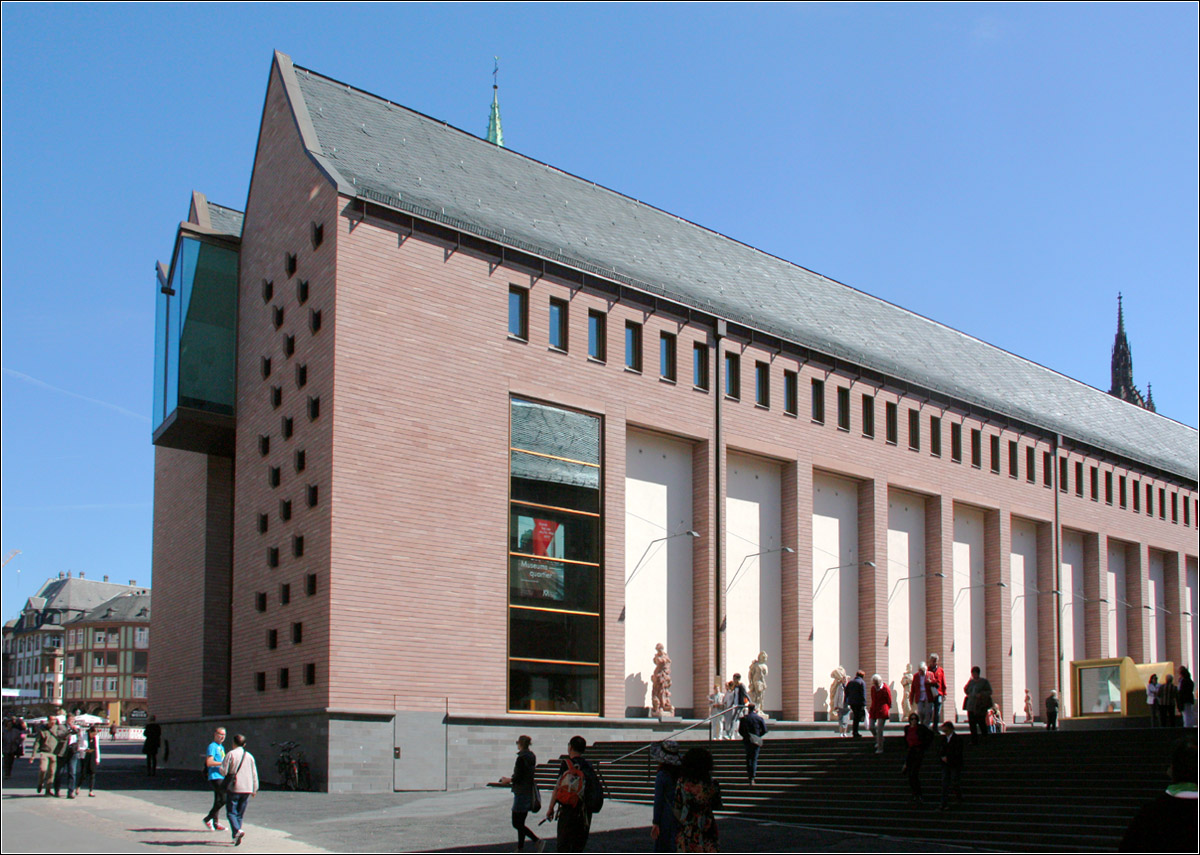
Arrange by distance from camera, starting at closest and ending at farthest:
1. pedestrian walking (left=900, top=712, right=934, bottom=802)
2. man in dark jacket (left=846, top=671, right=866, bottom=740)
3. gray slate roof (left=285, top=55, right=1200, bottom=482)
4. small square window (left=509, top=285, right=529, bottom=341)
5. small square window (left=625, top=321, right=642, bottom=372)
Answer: pedestrian walking (left=900, top=712, right=934, bottom=802), man in dark jacket (left=846, top=671, right=866, bottom=740), small square window (left=509, top=285, right=529, bottom=341), gray slate roof (left=285, top=55, right=1200, bottom=482), small square window (left=625, top=321, right=642, bottom=372)

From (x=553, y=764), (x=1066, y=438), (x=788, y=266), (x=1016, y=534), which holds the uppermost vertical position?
(x=788, y=266)

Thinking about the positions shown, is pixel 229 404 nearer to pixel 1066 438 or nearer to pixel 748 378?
pixel 748 378

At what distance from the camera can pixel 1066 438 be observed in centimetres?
5156

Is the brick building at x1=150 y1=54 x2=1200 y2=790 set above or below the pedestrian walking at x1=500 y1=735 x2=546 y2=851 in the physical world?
above

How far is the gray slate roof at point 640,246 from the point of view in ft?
109

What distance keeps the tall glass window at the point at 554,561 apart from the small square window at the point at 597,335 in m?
1.95

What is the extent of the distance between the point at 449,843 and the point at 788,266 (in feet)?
107

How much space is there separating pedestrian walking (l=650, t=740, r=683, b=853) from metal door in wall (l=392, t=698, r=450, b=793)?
17306 millimetres

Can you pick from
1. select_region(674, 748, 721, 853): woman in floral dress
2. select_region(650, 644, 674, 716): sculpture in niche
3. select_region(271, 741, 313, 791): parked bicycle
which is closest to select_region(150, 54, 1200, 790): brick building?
select_region(271, 741, 313, 791): parked bicycle

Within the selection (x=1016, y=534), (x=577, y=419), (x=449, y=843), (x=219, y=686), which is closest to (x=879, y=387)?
(x=1016, y=534)

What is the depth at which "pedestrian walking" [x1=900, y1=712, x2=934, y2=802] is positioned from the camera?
20.7 m

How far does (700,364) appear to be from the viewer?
124ft

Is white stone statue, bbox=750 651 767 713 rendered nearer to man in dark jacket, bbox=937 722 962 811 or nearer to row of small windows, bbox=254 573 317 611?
row of small windows, bbox=254 573 317 611

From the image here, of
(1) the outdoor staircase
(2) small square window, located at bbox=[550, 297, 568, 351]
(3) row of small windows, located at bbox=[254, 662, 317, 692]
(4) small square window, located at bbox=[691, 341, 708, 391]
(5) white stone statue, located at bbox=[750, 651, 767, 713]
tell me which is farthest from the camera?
(4) small square window, located at bbox=[691, 341, 708, 391]
